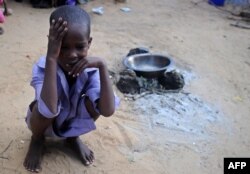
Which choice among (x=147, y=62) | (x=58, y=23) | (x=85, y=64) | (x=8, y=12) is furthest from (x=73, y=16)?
(x=8, y=12)

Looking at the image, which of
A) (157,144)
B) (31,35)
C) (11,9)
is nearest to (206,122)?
(157,144)

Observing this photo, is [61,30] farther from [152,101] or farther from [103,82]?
[152,101]

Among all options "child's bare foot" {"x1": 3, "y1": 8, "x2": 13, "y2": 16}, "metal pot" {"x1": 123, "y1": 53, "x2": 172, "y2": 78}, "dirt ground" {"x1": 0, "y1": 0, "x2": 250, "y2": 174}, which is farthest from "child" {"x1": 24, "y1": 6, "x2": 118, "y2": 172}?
"child's bare foot" {"x1": 3, "y1": 8, "x2": 13, "y2": 16}

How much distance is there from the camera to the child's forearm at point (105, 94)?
190cm

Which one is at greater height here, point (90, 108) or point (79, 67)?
point (79, 67)

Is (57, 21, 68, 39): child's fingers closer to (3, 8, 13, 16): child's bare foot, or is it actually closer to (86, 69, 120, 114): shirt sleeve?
(86, 69, 120, 114): shirt sleeve

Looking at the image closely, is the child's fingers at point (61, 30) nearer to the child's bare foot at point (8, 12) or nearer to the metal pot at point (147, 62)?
the metal pot at point (147, 62)

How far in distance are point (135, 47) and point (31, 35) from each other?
1.17 m

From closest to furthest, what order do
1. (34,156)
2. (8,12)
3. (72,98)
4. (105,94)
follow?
1. (105,94)
2. (72,98)
3. (34,156)
4. (8,12)

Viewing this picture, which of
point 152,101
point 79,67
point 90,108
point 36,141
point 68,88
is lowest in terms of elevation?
point 152,101

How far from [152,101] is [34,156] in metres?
1.19

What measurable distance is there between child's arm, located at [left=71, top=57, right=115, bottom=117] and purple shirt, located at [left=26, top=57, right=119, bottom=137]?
0.16 ft

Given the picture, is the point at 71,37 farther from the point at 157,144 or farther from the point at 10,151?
the point at 157,144

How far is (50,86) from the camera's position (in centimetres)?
179
